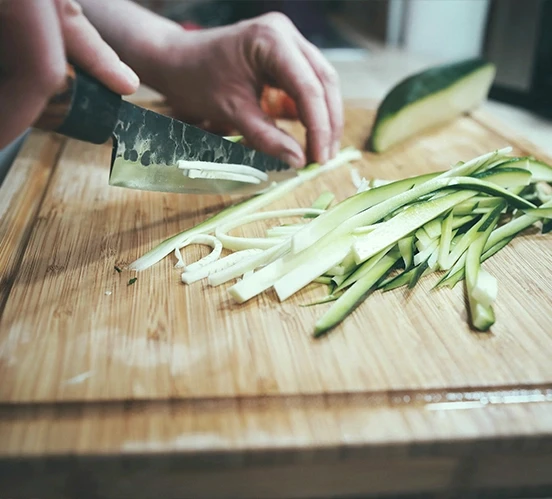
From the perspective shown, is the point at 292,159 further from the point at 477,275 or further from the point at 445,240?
the point at 477,275

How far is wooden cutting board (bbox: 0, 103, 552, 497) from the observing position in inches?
33.5

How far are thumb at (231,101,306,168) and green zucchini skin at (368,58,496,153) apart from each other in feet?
1.04

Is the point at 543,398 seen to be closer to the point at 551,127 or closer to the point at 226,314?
the point at 226,314

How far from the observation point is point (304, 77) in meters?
1.62

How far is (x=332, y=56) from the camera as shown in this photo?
11.0 feet

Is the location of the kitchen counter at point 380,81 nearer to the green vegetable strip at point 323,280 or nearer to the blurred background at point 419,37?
the blurred background at point 419,37

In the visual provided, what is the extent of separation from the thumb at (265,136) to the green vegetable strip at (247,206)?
0.05 metres

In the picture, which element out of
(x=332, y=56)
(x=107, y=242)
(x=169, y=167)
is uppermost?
(x=169, y=167)

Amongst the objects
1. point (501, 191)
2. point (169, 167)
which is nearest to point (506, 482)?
point (501, 191)

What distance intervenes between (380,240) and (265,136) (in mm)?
586

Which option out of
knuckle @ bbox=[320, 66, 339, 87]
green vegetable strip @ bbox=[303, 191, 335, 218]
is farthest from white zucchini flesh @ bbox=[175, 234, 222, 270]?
knuckle @ bbox=[320, 66, 339, 87]

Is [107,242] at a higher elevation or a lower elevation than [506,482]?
higher

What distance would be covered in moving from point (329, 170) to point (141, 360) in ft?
3.01

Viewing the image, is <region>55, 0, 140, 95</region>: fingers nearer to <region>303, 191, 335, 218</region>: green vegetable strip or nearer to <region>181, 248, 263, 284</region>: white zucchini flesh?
<region>181, 248, 263, 284</region>: white zucchini flesh
